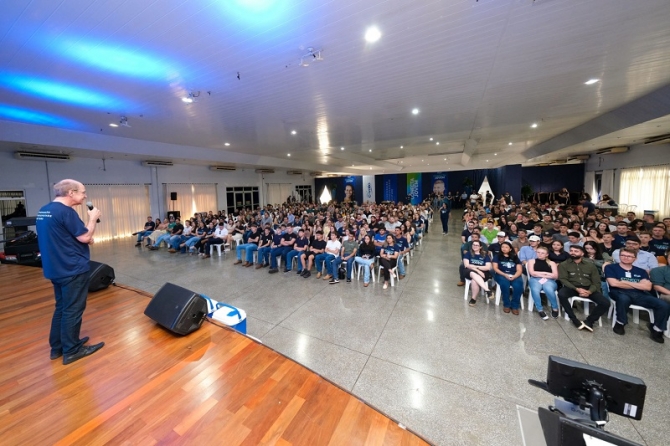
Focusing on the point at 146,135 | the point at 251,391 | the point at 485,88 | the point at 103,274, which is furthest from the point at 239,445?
the point at 146,135

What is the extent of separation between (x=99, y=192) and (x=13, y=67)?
8541mm

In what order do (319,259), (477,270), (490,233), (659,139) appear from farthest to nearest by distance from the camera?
(659,139), (490,233), (319,259), (477,270)

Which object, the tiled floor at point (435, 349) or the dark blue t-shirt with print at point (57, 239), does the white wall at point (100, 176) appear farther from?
the dark blue t-shirt with print at point (57, 239)

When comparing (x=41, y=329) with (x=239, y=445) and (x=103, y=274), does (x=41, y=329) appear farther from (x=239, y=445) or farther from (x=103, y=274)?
(x=239, y=445)

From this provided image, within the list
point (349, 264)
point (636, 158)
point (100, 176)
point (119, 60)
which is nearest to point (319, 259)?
point (349, 264)

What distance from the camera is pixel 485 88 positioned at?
484 centimetres

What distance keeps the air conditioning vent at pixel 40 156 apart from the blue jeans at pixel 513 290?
1336cm

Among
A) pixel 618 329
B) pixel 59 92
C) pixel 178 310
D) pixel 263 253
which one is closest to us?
pixel 178 310

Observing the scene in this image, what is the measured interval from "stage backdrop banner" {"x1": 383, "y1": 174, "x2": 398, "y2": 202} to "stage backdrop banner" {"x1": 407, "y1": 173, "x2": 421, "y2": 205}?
3.68 ft

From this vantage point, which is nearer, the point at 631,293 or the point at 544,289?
the point at 631,293

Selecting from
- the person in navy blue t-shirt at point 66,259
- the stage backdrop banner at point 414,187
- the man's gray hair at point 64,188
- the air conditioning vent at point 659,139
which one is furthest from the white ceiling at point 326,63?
the stage backdrop banner at point 414,187

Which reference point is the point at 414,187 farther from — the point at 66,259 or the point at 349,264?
the point at 66,259

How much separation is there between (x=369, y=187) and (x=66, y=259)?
22.1 metres

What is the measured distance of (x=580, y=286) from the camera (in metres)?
3.55
